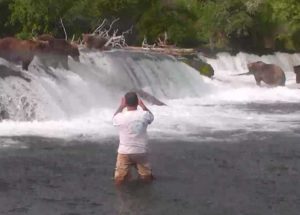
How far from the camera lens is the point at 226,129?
17.7 m

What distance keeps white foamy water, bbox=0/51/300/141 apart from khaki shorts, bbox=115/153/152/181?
4.53 metres

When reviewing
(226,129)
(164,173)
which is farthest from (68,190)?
(226,129)

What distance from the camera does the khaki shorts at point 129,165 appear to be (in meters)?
11.2

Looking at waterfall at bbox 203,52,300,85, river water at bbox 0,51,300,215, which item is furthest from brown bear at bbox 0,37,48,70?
waterfall at bbox 203,52,300,85

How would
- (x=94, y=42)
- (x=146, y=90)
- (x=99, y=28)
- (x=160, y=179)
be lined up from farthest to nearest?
(x=99, y=28), (x=94, y=42), (x=146, y=90), (x=160, y=179)

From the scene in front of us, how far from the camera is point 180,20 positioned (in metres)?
36.1

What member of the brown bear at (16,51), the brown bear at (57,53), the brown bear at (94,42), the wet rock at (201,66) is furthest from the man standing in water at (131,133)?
the wet rock at (201,66)

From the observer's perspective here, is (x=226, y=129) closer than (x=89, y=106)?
Yes

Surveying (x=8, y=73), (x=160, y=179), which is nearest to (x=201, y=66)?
(x=8, y=73)

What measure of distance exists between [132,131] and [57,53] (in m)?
12.1

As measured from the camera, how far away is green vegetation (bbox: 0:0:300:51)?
32.1 meters

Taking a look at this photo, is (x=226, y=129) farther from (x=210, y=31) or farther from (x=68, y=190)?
(x=210, y=31)

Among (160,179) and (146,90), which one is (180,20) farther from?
(160,179)

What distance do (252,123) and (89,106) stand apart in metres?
4.33
